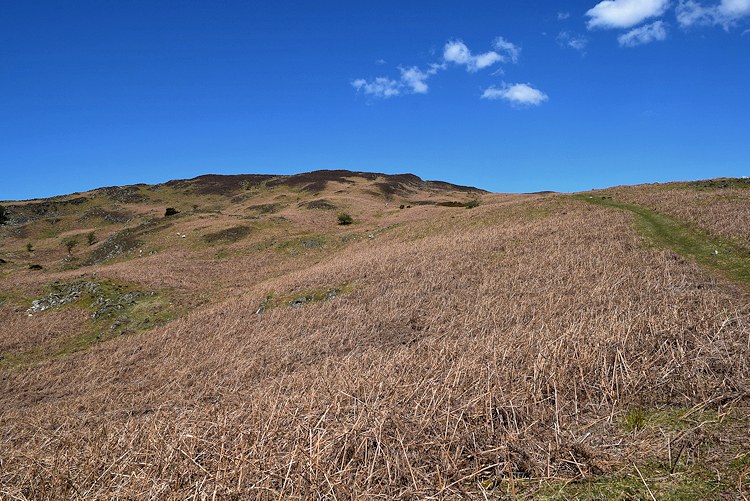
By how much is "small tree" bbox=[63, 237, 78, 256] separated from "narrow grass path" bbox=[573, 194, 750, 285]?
78.0 metres

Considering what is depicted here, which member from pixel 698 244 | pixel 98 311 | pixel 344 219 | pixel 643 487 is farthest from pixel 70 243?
pixel 643 487

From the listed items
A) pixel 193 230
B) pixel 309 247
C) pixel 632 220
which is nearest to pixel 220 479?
pixel 632 220

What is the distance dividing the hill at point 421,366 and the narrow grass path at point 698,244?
7.3 inches

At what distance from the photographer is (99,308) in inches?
1176

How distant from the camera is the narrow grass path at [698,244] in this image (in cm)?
A: 1975

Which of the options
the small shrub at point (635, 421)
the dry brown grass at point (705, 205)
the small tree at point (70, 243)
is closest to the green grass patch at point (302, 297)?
the small shrub at point (635, 421)

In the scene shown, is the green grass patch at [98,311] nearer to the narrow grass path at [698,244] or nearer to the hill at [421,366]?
the hill at [421,366]

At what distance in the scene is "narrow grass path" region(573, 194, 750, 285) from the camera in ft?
64.8

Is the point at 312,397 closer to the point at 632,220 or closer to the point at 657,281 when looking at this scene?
the point at 657,281

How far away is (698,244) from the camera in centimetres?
2492

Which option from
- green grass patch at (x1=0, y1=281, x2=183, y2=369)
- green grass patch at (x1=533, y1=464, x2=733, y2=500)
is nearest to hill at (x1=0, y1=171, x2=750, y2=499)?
green grass patch at (x1=533, y1=464, x2=733, y2=500)

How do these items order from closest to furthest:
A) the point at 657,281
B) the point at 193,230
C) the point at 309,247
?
1. the point at 657,281
2. the point at 309,247
3. the point at 193,230

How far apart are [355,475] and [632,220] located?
34.9 m

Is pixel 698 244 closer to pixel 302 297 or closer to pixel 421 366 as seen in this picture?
pixel 421 366
